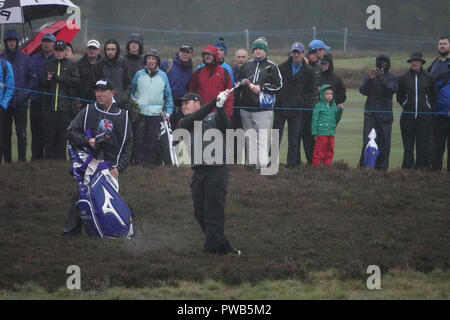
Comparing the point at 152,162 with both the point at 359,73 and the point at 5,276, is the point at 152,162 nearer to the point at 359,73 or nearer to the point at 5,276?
the point at 5,276

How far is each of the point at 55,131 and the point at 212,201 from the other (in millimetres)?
5933

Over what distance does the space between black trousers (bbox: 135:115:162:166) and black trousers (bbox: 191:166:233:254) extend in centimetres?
512

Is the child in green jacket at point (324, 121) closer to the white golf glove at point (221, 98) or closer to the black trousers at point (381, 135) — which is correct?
the black trousers at point (381, 135)

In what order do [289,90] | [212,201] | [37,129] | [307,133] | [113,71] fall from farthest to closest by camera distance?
[307,133], [289,90], [37,129], [113,71], [212,201]

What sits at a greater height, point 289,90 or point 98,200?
point 289,90

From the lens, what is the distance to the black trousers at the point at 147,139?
15297 millimetres

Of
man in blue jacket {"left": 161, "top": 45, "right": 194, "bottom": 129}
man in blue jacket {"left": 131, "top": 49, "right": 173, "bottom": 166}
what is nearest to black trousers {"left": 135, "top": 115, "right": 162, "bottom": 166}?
man in blue jacket {"left": 131, "top": 49, "right": 173, "bottom": 166}

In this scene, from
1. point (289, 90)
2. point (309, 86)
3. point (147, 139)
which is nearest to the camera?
point (147, 139)

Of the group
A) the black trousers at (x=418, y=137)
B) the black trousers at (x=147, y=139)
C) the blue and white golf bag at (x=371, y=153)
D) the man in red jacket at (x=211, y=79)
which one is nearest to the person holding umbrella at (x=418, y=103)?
the black trousers at (x=418, y=137)

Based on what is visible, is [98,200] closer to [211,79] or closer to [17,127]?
[211,79]

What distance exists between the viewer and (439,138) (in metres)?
15.8

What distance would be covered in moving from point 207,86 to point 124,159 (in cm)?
410

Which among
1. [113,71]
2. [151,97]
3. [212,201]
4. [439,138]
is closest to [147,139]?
[151,97]
